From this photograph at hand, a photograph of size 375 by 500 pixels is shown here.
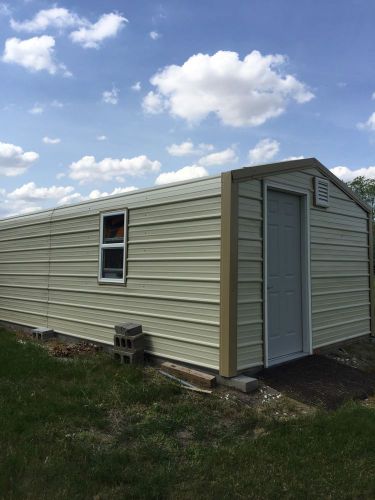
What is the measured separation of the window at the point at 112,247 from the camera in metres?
6.99

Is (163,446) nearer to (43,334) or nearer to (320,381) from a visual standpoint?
(320,381)

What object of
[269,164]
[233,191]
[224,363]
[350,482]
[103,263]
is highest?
[269,164]

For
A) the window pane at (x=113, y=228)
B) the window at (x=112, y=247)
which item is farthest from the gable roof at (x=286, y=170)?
the window pane at (x=113, y=228)

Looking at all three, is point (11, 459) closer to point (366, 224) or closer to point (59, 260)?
point (59, 260)

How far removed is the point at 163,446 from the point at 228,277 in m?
2.10

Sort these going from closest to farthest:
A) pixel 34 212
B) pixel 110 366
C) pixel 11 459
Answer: pixel 11 459 < pixel 110 366 < pixel 34 212

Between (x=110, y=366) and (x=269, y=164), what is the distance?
11.4 feet

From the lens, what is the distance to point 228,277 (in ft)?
16.8

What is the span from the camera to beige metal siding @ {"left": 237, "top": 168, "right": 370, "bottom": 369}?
539 centimetres

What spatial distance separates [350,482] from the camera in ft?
10.0

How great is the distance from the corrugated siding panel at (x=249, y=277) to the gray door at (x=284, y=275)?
0.31 meters

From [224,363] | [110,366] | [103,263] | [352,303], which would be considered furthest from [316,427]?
[103,263]

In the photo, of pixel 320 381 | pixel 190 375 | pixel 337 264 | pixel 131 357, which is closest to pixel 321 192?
pixel 337 264

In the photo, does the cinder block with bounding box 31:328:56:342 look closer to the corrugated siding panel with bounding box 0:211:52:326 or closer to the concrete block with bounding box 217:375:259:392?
the corrugated siding panel with bounding box 0:211:52:326
